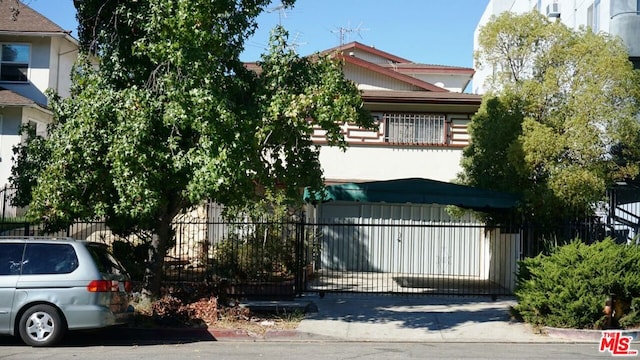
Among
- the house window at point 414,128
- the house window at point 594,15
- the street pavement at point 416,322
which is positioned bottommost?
the street pavement at point 416,322

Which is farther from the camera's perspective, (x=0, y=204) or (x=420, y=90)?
(x=420, y=90)

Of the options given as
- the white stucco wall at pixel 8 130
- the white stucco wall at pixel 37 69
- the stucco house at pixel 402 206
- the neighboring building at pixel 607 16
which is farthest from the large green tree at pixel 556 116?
the white stucco wall at pixel 37 69

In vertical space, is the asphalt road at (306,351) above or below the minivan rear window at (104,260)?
below

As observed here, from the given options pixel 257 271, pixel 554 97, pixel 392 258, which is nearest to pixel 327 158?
pixel 392 258

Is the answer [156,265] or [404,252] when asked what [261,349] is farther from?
[404,252]

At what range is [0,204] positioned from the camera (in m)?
21.5

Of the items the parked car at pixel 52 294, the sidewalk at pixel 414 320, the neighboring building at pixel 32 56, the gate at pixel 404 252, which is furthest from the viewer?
the neighboring building at pixel 32 56

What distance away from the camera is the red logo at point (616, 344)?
1046cm

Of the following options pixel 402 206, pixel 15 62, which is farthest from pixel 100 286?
pixel 15 62

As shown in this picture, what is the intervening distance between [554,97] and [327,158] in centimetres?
894

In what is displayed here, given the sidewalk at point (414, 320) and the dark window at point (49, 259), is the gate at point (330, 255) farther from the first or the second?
the dark window at point (49, 259)

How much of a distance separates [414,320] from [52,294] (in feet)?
21.8

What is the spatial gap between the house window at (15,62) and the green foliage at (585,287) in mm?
18886

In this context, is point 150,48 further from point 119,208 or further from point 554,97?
point 554,97
